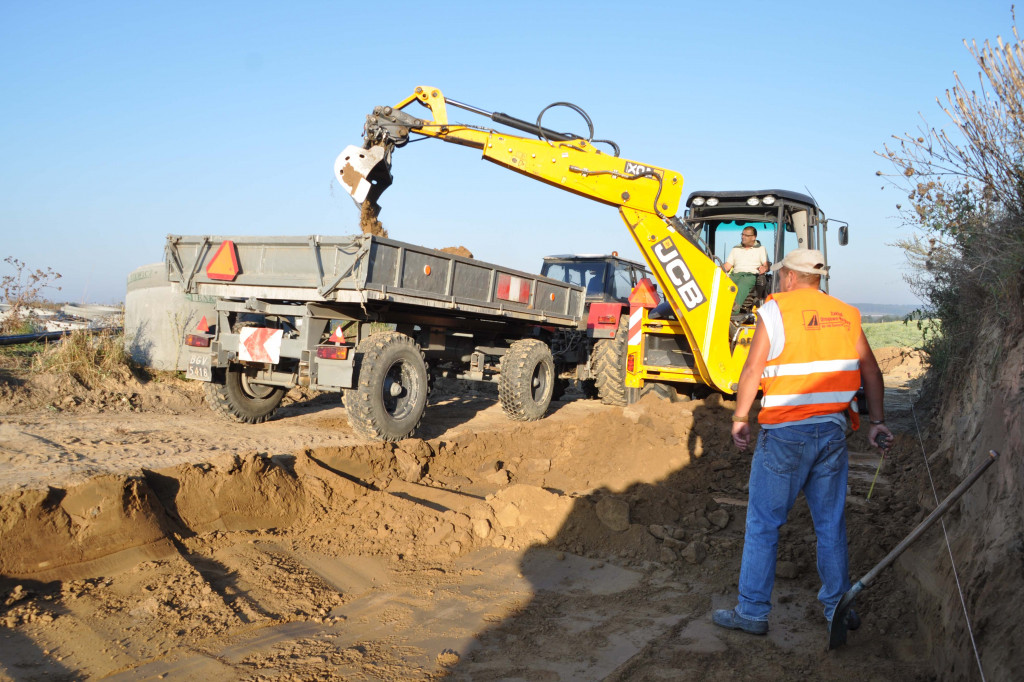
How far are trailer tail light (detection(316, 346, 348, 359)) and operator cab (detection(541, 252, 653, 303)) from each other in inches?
207

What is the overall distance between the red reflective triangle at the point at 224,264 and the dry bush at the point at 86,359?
2540 millimetres

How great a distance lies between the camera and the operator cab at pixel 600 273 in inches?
456

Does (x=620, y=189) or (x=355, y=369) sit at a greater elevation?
(x=620, y=189)

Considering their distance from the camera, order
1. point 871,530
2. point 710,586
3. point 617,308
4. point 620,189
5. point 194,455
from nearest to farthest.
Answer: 1. point 710,586
2. point 871,530
3. point 194,455
4. point 620,189
5. point 617,308

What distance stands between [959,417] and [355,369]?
5097mm

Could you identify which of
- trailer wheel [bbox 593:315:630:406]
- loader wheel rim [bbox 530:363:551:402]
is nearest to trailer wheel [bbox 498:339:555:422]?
loader wheel rim [bbox 530:363:551:402]

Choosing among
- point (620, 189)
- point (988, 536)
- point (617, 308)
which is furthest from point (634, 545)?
point (617, 308)

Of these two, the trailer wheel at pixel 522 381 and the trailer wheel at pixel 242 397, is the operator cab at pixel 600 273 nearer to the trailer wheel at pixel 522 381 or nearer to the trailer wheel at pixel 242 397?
the trailer wheel at pixel 522 381

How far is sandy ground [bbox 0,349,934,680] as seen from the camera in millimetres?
3379

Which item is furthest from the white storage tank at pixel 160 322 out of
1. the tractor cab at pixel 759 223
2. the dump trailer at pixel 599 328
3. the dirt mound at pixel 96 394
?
the tractor cab at pixel 759 223

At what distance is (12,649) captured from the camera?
3.30 meters

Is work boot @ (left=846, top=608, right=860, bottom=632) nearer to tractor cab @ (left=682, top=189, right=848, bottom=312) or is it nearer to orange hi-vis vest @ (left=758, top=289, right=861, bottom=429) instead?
orange hi-vis vest @ (left=758, top=289, right=861, bottom=429)

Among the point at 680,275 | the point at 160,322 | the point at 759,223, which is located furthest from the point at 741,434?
the point at 160,322

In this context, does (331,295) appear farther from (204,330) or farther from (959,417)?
(959,417)
